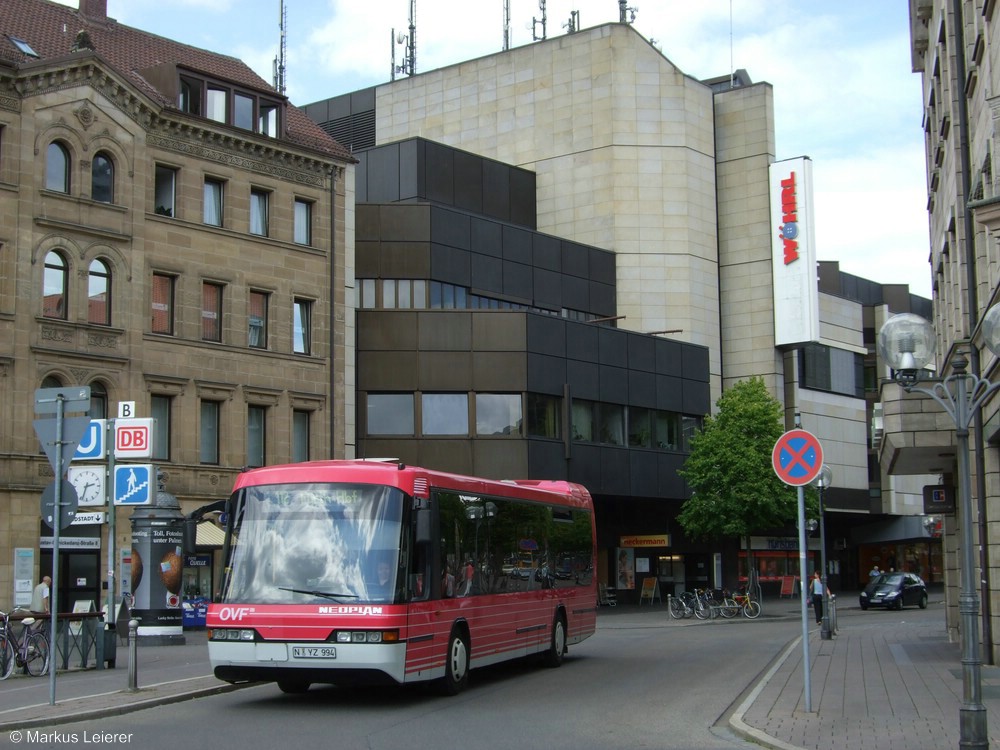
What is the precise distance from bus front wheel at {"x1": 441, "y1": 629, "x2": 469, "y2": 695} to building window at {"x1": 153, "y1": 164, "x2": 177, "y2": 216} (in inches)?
1005

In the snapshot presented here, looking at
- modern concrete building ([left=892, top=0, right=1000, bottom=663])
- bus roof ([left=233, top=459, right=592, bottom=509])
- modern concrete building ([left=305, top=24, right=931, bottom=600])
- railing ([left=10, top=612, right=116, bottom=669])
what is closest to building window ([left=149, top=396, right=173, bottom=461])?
modern concrete building ([left=305, top=24, right=931, bottom=600])

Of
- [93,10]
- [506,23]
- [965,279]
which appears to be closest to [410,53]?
[506,23]

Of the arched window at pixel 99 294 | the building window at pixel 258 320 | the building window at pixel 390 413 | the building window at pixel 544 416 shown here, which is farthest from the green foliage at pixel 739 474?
the arched window at pixel 99 294

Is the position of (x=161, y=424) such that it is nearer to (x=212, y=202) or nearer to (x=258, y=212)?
(x=212, y=202)

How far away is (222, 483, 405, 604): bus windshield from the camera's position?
50.5 ft

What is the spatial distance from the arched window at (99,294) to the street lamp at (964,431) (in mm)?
29146

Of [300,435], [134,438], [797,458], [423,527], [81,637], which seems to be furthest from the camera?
[300,435]

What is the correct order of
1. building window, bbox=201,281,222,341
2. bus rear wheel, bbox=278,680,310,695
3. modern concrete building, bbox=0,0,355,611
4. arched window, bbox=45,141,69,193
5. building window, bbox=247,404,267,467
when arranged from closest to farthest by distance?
bus rear wheel, bbox=278,680,310,695 → modern concrete building, bbox=0,0,355,611 → arched window, bbox=45,141,69,193 → building window, bbox=201,281,222,341 → building window, bbox=247,404,267,467

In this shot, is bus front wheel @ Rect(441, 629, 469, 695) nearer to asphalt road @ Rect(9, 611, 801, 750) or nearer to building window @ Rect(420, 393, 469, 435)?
asphalt road @ Rect(9, 611, 801, 750)

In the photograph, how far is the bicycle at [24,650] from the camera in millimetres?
20141

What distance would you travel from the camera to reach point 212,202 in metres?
41.3

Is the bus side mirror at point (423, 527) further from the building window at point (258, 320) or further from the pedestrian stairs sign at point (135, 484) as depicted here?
the building window at point (258, 320)

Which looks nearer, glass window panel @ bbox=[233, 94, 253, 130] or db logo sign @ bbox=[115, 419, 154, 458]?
db logo sign @ bbox=[115, 419, 154, 458]

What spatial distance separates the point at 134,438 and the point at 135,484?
1091 mm
